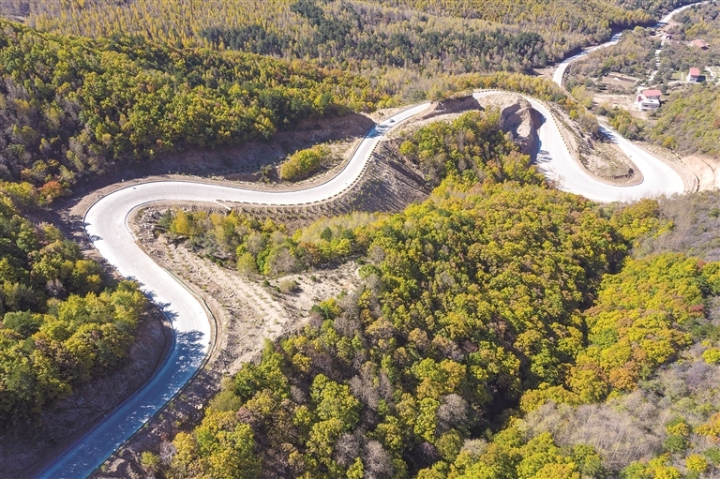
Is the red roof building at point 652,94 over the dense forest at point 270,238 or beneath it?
Answer: over

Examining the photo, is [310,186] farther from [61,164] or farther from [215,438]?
[215,438]

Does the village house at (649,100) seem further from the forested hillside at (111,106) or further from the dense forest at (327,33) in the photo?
the forested hillside at (111,106)

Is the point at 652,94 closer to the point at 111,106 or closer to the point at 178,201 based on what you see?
the point at 178,201

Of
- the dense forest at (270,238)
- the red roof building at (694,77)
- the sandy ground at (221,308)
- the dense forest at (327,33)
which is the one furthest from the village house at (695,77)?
the sandy ground at (221,308)

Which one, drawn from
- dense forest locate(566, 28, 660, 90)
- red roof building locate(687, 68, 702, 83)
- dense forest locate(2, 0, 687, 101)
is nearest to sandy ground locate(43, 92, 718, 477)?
dense forest locate(2, 0, 687, 101)

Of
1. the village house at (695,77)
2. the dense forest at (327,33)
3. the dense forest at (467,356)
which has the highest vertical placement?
the dense forest at (327,33)

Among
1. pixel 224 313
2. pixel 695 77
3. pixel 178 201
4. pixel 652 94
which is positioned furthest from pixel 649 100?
pixel 224 313

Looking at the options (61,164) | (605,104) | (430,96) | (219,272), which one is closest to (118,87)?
(61,164)
